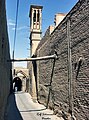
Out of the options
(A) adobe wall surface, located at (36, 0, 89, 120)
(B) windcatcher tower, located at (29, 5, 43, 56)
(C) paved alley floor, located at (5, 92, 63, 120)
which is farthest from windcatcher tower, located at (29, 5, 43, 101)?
(A) adobe wall surface, located at (36, 0, 89, 120)

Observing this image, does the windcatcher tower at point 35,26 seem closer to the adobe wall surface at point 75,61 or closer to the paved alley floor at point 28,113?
the paved alley floor at point 28,113

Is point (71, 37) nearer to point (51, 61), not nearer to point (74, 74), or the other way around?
point (74, 74)

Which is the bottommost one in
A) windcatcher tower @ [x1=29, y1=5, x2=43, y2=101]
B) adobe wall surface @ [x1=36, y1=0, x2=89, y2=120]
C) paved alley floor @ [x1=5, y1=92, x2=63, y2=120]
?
paved alley floor @ [x1=5, y1=92, x2=63, y2=120]

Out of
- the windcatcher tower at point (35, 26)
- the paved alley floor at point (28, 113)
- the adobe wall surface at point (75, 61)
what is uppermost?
the windcatcher tower at point (35, 26)

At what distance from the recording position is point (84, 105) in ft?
25.1

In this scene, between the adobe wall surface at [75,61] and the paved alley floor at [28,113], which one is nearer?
the adobe wall surface at [75,61]

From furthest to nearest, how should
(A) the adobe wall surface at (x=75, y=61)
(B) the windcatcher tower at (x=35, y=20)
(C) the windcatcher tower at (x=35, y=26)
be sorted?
(B) the windcatcher tower at (x=35, y=20), (C) the windcatcher tower at (x=35, y=26), (A) the adobe wall surface at (x=75, y=61)

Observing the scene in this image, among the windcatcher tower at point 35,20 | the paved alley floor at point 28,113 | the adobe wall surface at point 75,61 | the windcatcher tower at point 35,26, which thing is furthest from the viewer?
the windcatcher tower at point 35,20

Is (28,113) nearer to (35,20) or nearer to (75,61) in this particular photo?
(75,61)

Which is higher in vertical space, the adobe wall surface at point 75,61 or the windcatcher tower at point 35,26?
the windcatcher tower at point 35,26

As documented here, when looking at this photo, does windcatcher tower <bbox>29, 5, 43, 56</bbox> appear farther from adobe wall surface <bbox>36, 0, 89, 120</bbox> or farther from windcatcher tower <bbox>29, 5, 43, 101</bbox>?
adobe wall surface <bbox>36, 0, 89, 120</bbox>

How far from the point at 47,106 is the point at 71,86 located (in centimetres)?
492

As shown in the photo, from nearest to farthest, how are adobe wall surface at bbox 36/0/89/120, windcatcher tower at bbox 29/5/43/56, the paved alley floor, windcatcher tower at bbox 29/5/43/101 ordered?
adobe wall surface at bbox 36/0/89/120
the paved alley floor
windcatcher tower at bbox 29/5/43/101
windcatcher tower at bbox 29/5/43/56

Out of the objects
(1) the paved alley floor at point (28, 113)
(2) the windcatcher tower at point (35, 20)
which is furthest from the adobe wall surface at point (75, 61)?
(2) the windcatcher tower at point (35, 20)
